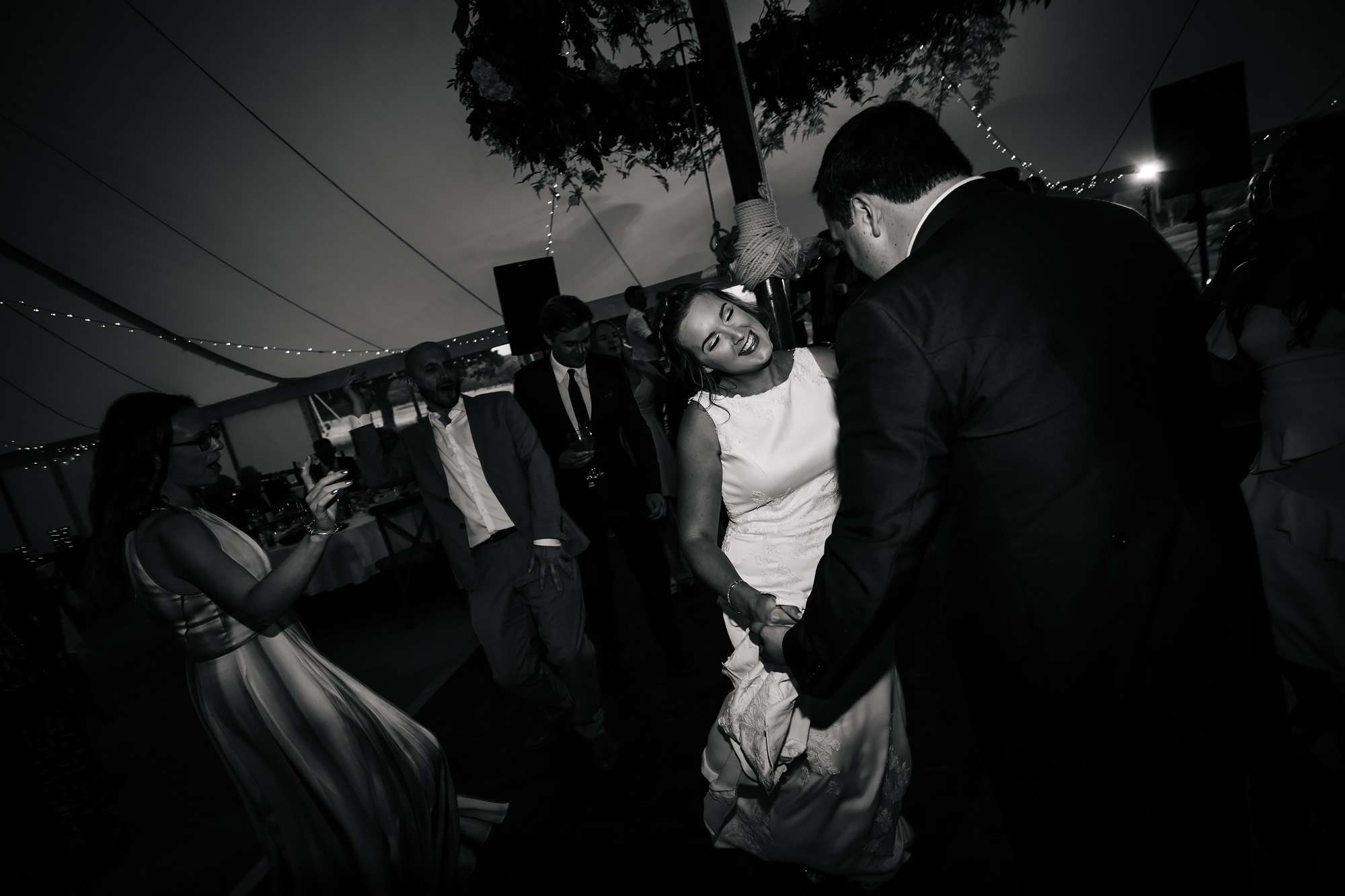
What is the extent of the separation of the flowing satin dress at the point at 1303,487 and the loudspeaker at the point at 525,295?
143 inches

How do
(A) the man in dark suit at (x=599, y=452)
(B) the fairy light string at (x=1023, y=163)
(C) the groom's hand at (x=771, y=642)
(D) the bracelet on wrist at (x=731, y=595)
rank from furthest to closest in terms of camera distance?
(B) the fairy light string at (x=1023, y=163) < (A) the man in dark suit at (x=599, y=452) < (D) the bracelet on wrist at (x=731, y=595) < (C) the groom's hand at (x=771, y=642)

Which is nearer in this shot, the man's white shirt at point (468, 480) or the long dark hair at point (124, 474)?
the long dark hair at point (124, 474)

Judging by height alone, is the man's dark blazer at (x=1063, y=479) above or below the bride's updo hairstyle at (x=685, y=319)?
below

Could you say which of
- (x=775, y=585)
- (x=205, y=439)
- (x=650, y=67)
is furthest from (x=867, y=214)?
(x=650, y=67)

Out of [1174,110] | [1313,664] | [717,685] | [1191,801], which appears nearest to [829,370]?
[1191,801]

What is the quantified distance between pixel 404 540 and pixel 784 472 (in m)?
5.04

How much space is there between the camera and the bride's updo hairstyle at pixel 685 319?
1.90 meters

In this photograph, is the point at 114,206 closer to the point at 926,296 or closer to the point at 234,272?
the point at 234,272

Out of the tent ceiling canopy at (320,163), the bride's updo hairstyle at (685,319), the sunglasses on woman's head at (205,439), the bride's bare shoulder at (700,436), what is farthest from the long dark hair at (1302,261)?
the tent ceiling canopy at (320,163)

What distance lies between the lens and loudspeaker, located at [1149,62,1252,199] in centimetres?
518

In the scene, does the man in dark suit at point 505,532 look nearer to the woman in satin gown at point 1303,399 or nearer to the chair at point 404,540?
the woman in satin gown at point 1303,399

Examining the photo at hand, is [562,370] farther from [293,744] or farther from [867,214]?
[867,214]

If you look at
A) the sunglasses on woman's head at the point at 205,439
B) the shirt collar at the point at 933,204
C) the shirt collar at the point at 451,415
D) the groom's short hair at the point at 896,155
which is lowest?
the shirt collar at the point at 451,415

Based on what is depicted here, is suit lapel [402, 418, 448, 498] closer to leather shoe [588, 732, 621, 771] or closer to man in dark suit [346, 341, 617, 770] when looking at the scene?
man in dark suit [346, 341, 617, 770]
